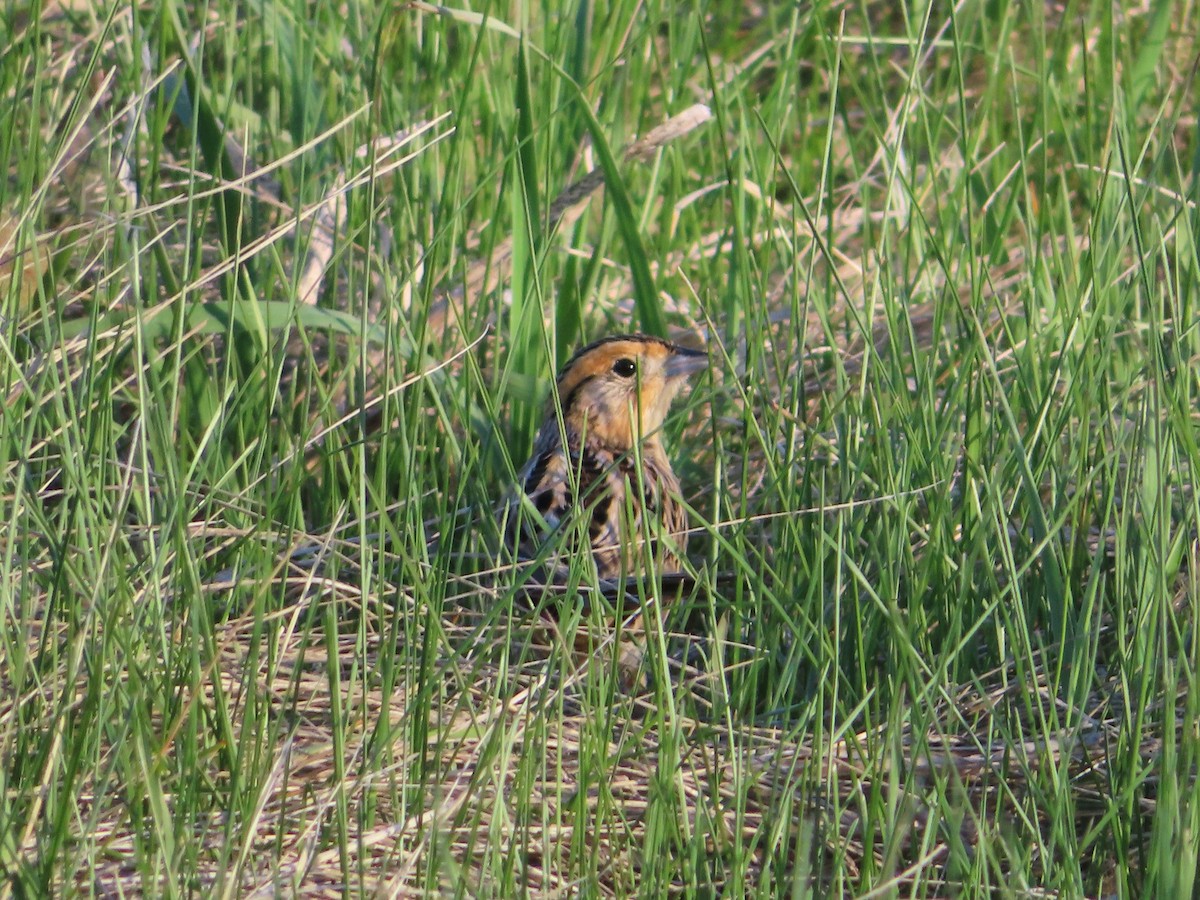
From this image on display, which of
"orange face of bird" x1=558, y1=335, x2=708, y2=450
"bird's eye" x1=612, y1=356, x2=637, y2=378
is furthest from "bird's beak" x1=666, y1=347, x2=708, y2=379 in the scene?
"bird's eye" x1=612, y1=356, x2=637, y2=378

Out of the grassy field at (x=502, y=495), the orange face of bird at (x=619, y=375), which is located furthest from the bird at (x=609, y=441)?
the grassy field at (x=502, y=495)

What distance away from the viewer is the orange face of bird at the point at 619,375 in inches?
184

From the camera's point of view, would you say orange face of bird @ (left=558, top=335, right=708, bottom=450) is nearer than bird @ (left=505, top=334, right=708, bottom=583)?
No

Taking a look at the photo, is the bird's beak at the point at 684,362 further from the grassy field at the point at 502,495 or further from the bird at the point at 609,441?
the grassy field at the point at 502,495

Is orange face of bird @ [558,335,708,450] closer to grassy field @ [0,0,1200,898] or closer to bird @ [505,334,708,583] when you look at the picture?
bird @ [505,334,708,583]

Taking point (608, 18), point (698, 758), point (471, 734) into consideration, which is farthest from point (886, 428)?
point (608, 18)

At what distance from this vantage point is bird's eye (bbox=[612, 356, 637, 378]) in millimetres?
4703

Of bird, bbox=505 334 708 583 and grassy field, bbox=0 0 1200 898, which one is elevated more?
grassy field, bbox=0 0 1200 898

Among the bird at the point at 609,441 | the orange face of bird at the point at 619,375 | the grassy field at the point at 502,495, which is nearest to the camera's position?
the grassy field at the point at 502,495

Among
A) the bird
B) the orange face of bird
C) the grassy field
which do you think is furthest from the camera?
the orange face of bird

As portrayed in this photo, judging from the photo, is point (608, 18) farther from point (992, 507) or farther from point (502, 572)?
point (992, 507)

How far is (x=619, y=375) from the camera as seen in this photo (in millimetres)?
4762

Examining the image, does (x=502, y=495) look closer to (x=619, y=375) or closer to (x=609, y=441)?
(x=619, y=375)

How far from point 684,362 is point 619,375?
0.19 metres
